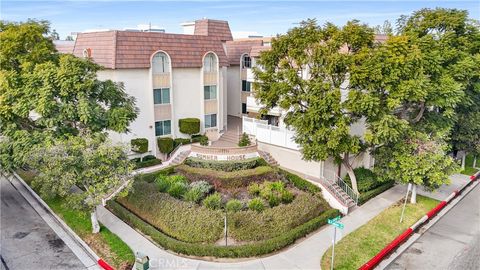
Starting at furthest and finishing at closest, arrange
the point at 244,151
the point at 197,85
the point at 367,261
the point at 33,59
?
the point at 197,85, the point at 244,151, the point at 33,59, the point at 367,261

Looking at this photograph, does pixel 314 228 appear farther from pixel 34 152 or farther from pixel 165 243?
pixel 34 152

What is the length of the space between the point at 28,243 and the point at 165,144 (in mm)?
12385

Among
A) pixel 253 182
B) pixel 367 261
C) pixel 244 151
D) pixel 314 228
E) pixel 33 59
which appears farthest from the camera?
pixel 244 151

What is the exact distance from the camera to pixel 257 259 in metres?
15.5

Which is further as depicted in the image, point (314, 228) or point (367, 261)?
point (314, 228)

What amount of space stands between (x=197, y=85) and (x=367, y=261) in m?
19.6

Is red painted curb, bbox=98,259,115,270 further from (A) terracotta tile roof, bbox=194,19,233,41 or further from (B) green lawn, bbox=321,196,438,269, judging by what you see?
(A) terracotta tile roof, bbox=194,19,233,41

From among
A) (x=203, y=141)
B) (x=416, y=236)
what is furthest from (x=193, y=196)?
(x=416, y=236)

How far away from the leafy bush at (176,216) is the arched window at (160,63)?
36.1ft

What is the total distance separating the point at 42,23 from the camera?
2034 centimetres

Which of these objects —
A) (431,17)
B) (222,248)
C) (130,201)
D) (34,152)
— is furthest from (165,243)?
(431,17)

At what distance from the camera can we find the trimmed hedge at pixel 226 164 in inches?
918

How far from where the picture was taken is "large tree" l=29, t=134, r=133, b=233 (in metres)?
15.3

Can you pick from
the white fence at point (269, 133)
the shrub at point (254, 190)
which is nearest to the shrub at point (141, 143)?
the white fence at point (269, 133)
